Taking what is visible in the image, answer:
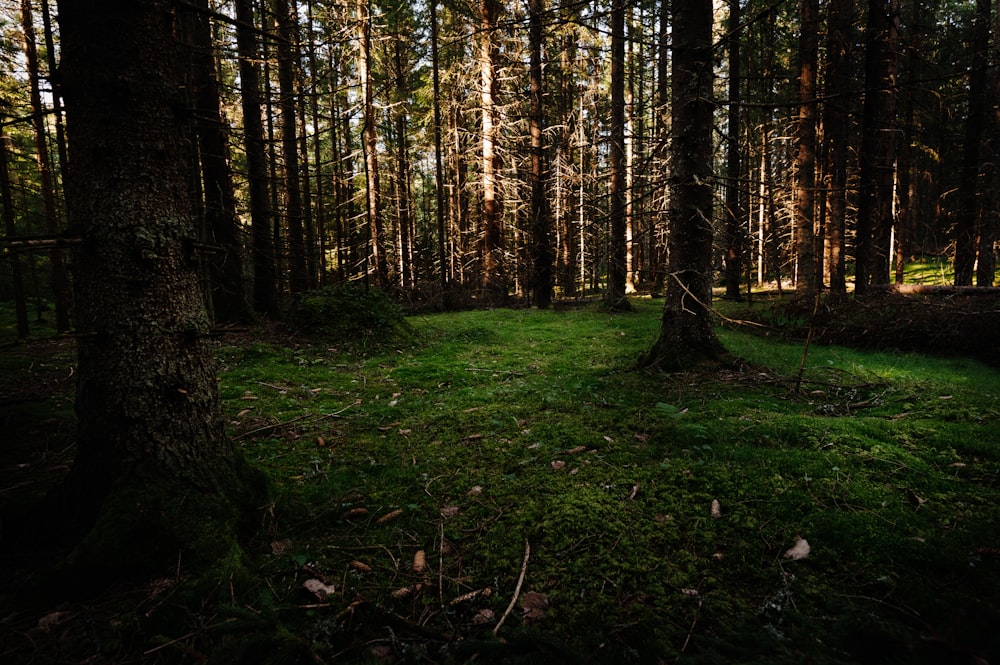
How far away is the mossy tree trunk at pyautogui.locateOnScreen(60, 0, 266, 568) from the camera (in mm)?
2363

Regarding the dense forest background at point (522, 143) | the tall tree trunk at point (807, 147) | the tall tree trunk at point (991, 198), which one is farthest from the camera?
the tall tree trunk at point (991, 198)

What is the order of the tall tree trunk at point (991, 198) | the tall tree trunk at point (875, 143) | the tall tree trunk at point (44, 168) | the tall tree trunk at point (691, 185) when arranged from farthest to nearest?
the tall tree trunk at point (991, 198), the tall tree trunk at point (44, 168), the tall tree trunk at point (875, 143), the tall tree trunk at point (691, 185)

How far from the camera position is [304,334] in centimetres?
977

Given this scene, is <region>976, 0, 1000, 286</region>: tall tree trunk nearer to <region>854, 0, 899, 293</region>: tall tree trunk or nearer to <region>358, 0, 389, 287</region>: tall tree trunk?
<region>854, 0, 899, 293</region>: tall tree trunk

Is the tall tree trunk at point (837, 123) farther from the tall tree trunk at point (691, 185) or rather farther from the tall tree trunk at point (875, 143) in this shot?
the tall tree trunk at point (691, 185)

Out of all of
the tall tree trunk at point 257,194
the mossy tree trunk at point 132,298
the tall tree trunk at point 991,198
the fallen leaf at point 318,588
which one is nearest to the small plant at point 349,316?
the tall tree trunk at point 257,194

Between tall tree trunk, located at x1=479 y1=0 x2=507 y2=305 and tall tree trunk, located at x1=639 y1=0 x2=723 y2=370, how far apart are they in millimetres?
11432

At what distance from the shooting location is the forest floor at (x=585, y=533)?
1873mm

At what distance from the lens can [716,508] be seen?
9.57 feet

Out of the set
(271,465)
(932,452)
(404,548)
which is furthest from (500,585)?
(932,452)

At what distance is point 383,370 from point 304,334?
10.5 feet

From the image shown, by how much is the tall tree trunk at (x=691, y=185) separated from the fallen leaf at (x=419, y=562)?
4599 millimetres

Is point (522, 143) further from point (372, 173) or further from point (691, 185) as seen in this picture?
point (691, 185)

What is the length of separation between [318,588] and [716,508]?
2583mm
